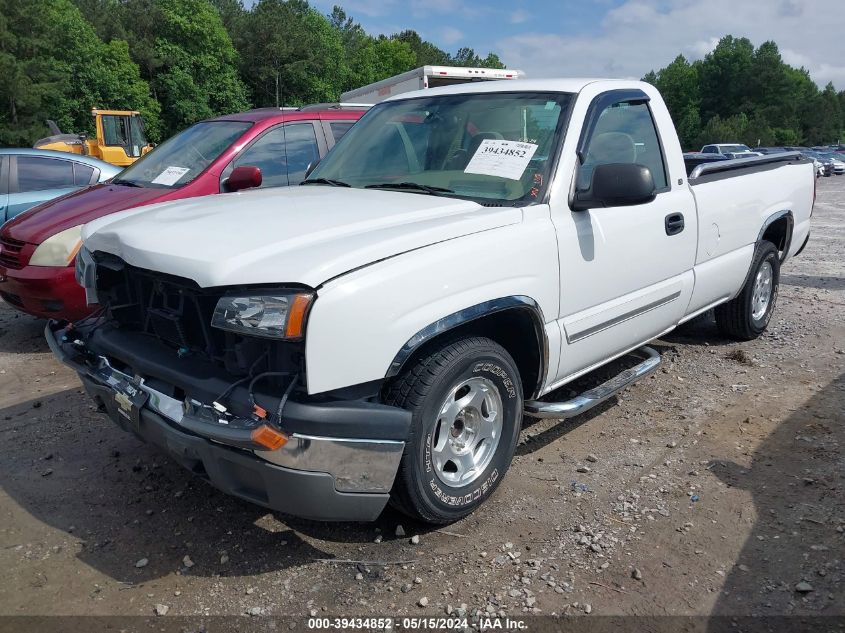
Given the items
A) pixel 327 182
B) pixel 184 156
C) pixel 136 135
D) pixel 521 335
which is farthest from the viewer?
pixel 136 135

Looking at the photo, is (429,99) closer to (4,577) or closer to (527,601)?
(527,601)

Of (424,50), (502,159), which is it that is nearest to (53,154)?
(502,159)

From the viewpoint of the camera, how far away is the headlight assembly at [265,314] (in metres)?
2.36

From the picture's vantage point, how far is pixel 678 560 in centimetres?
285

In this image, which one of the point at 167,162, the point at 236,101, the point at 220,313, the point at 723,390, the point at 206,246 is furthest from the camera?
the point at 236,101

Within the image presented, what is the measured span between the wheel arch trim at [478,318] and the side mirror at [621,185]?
624 millimetres

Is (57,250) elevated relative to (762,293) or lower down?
elevated

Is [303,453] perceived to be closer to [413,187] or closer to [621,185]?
[413,187]

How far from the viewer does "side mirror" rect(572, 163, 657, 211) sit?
125 inches

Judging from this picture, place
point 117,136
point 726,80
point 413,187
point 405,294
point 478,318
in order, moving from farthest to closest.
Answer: point 726,80 < point 117,136 < point 413,187 < point 478,318 < point 405,294

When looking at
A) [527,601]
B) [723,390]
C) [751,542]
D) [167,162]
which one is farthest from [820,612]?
[167,162]

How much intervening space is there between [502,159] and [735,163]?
273 centimetres

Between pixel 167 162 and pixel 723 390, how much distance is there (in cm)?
504

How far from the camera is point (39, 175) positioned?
A: 24.5 ft
